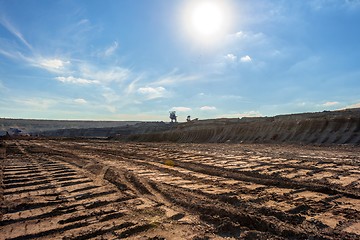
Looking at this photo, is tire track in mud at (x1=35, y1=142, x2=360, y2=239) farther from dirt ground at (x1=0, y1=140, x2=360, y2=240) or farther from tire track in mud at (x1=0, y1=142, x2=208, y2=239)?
tire track in mud at (x1=0, y1=142, x2=208, y2=239)

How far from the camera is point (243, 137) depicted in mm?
27578

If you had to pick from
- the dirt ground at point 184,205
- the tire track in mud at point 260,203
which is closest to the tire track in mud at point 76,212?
the dirt ground at point 184,205

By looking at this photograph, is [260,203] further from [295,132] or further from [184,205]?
[295,132]

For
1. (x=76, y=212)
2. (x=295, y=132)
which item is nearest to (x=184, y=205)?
(x=76, y=212)

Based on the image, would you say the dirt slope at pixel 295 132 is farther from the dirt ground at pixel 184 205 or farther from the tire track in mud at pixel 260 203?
the tire track in mud at pixel 260 203

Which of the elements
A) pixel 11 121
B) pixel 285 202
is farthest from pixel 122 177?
pixel 11 121

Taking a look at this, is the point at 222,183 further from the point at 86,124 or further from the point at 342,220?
the point at 86,124

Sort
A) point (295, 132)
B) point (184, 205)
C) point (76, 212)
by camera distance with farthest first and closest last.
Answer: point (295, 132)
point (184, 205)
point (76, 212)

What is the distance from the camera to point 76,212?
442 cm

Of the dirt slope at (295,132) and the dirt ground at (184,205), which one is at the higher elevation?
the dirt slope at (295,132)

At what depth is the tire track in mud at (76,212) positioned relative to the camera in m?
3.67

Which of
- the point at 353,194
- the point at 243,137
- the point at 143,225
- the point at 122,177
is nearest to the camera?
the point at 143,225

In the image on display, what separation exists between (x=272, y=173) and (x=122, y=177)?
397 cm

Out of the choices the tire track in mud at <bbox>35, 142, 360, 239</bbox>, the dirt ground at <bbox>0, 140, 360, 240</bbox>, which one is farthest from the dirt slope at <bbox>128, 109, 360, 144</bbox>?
the tire track in mud at <bbox>35, 142, 360, 239</bbox>
